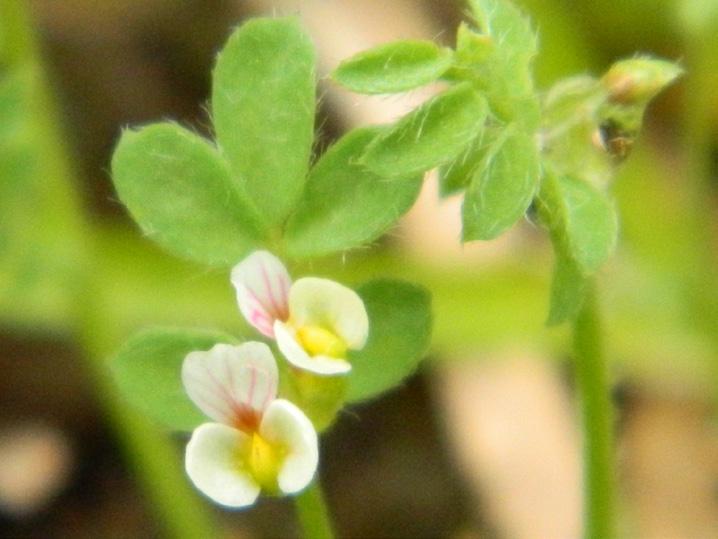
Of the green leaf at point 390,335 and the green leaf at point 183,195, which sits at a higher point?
the green leaf at point 183,195

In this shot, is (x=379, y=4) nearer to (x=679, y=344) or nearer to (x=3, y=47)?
(x=679, y=344)

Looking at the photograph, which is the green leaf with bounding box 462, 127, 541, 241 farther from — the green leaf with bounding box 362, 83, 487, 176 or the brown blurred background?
the brown blurred background

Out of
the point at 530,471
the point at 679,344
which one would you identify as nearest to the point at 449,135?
the point at 530,471

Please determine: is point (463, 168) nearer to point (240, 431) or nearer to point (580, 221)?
point (580, 221)

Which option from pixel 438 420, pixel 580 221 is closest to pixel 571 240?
pixel 580 221

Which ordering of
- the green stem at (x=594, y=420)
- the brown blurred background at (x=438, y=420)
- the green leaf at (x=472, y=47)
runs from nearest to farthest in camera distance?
the green leaf at (x=472, y=47)
the green stem at (x=594, y=420)
the brown blurred background at (x=438, y=420)

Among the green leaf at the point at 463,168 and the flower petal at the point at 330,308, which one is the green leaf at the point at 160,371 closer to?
the flower petal at the point at 330,308

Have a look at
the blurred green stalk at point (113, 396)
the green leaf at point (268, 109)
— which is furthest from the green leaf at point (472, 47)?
the blurred green stalk at point (113, 396)
